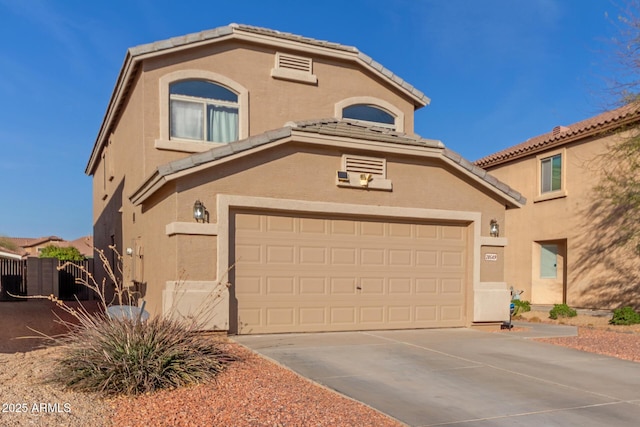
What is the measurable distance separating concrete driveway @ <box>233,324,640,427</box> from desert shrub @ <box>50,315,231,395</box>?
1511mm

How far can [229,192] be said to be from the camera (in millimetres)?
9703

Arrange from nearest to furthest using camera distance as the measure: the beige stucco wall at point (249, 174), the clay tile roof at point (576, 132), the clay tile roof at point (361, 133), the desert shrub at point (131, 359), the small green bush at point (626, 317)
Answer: the desert shrub at point (131, 359), the beige stucco wall at point (249, 174), the clay tile roof at point (361, 133), the small green bush at point (626, 317), the clay tile roof at point (576, 132)

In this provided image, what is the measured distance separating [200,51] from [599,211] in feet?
43.8

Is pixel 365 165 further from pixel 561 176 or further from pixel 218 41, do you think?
pixel 561 176

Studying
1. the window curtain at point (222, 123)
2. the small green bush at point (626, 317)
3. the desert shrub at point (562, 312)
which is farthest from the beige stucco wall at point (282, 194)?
the desert shrub at point (562, 312)

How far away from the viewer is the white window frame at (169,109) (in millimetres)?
12000

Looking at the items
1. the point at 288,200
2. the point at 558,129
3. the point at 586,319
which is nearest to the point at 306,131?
the point at 288,200

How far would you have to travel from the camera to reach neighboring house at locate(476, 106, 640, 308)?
16141 mm

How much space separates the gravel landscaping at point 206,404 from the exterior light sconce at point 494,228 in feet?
22.2

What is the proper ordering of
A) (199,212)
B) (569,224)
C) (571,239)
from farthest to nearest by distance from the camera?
(569,224) → (571,239) → (199,212)

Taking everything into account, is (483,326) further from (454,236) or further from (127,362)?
(127,362)

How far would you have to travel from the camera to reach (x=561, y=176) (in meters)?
18.0

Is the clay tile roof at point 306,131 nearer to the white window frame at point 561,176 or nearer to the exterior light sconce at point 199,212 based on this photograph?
the exterior light sconce at point 199,212

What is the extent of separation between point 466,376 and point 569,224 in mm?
12623
